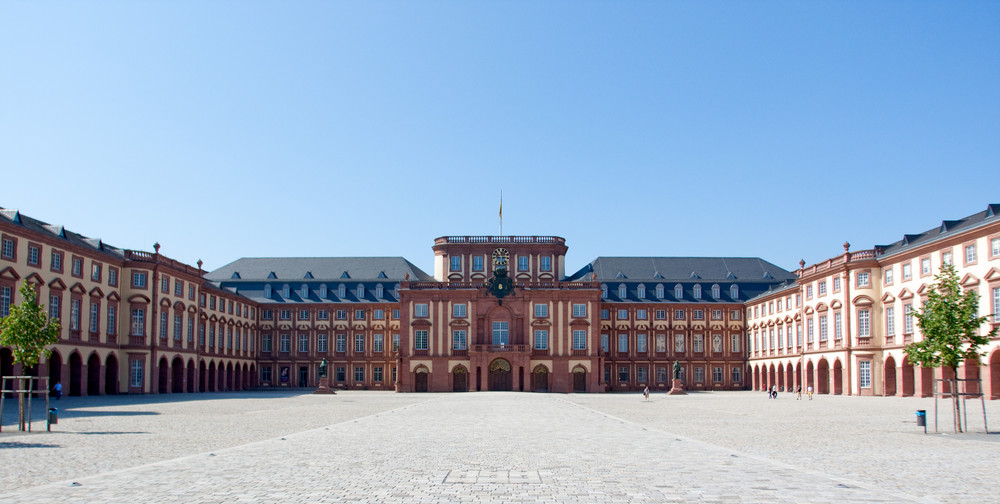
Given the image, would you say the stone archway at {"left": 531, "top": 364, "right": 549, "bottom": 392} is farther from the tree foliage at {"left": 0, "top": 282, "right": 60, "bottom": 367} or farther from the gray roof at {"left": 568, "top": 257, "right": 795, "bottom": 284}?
the tree foliage at {"left": 0, "top": 282, "right": 60, "bottom": 367}

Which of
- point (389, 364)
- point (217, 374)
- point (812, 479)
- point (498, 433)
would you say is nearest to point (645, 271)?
point (389, 364)

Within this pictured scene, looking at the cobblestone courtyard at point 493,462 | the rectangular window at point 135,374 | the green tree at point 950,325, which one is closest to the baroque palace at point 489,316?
the rectangular window at point 135,374

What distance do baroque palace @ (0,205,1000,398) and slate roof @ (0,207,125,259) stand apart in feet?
0.74

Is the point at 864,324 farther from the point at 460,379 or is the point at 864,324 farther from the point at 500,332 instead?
the point at 460,379

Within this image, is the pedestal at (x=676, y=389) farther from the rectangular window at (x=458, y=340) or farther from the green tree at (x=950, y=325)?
the green tree at (x=950, y=325)

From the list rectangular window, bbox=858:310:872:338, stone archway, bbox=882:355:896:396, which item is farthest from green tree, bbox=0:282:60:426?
rectangular window, bbox=858:310:872:338

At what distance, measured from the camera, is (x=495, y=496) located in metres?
13.7

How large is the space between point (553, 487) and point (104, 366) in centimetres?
5938

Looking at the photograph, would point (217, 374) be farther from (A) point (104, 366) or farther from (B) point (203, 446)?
(B) point (203, 446)

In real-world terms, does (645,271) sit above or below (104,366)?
above

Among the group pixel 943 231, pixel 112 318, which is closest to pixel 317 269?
pixel 112 318

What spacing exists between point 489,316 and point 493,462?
74764 millimetres

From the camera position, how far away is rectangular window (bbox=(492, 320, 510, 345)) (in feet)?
305

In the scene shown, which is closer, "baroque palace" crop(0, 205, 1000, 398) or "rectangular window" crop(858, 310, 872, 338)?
"baroque palace" crop(0, 205, 1000, 398)
